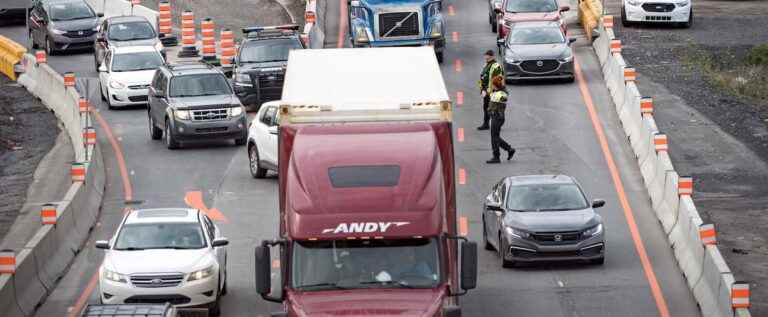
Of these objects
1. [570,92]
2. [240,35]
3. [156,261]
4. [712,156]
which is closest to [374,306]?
[156,261]

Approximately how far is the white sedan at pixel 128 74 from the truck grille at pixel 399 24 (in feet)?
20.2

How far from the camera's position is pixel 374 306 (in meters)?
17.0

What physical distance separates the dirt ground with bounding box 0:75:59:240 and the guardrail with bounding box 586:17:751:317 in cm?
1241

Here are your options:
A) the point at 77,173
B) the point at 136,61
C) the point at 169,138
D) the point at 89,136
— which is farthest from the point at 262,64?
the point at 77,173

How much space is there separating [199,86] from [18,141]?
6222 millimetres

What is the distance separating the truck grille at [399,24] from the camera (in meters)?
44.5

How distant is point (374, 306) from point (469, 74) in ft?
92.5

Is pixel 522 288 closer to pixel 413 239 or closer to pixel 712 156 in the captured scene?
pixel 413 239

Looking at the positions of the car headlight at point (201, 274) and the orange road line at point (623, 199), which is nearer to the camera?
the car headlight at point (201, 274)

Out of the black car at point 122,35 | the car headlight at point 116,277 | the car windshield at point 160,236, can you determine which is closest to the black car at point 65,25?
the black car at point 122,35

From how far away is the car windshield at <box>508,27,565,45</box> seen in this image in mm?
42312

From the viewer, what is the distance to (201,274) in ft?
74.4

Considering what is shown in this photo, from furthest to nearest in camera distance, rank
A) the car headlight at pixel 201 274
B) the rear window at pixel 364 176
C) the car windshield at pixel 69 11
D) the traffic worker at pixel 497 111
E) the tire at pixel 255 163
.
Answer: the car windshield at pixel 69 11, the tire at pixel 255 163, the traffic worker at pixel 497 111, the car headlight at pixel 201 274, the rear window at pixel 364 176

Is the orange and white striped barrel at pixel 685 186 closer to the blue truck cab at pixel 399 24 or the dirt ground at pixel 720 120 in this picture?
the dirt ground at pixel 720 120
